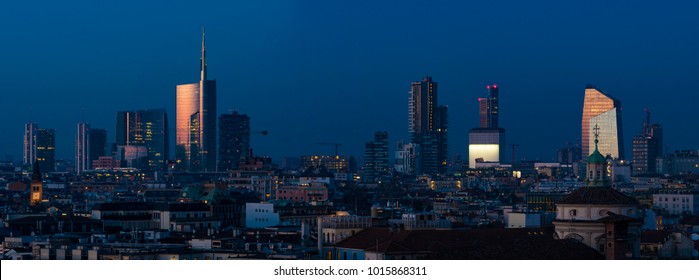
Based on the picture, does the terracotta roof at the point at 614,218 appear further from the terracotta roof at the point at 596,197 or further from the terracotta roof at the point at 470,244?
the terracotta roof at the point at 470,244

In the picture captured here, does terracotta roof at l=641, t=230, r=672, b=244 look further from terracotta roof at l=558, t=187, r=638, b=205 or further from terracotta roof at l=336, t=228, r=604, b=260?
terracotta roof at l=336, t=228, r=604, b=260

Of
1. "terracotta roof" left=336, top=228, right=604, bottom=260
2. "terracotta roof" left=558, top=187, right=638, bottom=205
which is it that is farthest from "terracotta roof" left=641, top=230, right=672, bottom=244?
"terracotta roof" left=336, top=228, right=604, bottom=260

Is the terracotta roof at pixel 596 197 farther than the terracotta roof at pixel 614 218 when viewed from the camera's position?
Yes

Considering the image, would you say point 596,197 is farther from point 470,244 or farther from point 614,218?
point 470,244

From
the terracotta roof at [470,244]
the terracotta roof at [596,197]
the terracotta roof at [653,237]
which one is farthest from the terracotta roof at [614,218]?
the terracotta roof at [653,237]

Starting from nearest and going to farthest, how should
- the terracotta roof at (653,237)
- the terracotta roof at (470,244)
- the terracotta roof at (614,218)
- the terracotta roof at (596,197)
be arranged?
the terracotta roof at (470,244) < the terracotta roof at (614,218) < the terracotta roof at (596,197) < the terracotta roof at (653,237)
